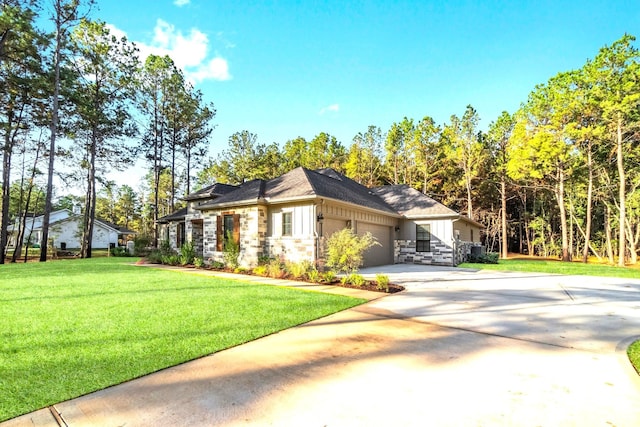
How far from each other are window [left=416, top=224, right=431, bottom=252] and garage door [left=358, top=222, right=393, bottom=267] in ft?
4.45

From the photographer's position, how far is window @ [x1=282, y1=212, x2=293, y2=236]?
11188 millimetres

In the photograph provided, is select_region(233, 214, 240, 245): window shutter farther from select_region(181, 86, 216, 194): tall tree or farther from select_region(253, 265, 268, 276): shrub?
select_region(181, 86, 216, 194): tall tree

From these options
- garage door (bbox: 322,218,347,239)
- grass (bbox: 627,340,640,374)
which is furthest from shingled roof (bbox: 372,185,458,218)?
grass (bbox: 627,340,640,374)

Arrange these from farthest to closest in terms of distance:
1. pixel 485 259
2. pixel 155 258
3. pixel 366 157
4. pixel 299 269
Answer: pixel 366 157 < pixel 485 259 < pixel 155 258 < pixel 299 269

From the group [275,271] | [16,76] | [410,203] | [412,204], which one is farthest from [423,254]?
[16,76]

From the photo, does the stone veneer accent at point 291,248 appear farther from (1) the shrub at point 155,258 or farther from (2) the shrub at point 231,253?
(1) the shrub at point 155,258

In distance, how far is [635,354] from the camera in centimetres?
345

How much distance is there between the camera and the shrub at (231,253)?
460 inches

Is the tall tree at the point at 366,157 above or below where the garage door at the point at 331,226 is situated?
above

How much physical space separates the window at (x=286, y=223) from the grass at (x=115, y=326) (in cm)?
369

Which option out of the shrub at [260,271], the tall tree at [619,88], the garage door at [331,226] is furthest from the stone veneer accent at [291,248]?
the tall tree at [619,88]

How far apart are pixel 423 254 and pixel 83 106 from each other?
2032cm

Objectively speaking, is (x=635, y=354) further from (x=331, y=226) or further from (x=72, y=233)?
(x=72, y=233)

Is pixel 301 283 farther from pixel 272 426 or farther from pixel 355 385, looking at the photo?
pixel 272 426
